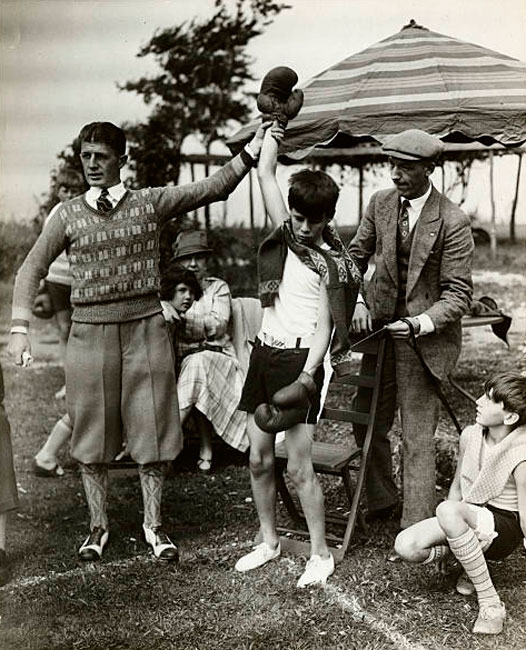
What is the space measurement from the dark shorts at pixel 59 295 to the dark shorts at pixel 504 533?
398 centimetres

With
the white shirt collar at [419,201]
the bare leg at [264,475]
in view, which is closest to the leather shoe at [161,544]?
the bare leg at [264,475]

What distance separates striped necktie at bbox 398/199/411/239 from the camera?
3.47 metres

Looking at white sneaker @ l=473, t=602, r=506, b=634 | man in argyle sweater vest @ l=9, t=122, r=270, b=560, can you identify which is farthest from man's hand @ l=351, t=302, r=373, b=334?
white sneaker @ l=473, t=602, r=506, b=634

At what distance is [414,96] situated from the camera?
15.3 feet

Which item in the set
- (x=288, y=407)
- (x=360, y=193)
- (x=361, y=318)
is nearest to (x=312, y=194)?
(x=361, y=318)

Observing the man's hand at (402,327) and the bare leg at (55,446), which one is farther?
the bare leg at (55,446)

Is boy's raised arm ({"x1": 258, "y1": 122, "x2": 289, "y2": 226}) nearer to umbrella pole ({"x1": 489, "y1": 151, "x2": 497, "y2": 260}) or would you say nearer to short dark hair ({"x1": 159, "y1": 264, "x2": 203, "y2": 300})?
short dark hair ({"x1": 159, "y1": 264, "x2": 203, "y2": 300})

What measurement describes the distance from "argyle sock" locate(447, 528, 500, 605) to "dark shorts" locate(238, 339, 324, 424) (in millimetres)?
703

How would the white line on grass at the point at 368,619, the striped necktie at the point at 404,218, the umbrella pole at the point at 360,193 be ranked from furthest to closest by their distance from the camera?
the umbrella pole at the point at 360,193 < the striped necktie at the point at 404,218 < the white line on grass at the point at 368,619

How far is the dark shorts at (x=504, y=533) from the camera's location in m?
3.00

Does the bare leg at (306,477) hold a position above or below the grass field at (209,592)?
above

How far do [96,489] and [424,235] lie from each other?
5.83 feet

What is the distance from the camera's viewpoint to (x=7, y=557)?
11.5 feet

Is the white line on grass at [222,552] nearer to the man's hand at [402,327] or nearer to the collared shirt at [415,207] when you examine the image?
the man's hand at [402,327]
